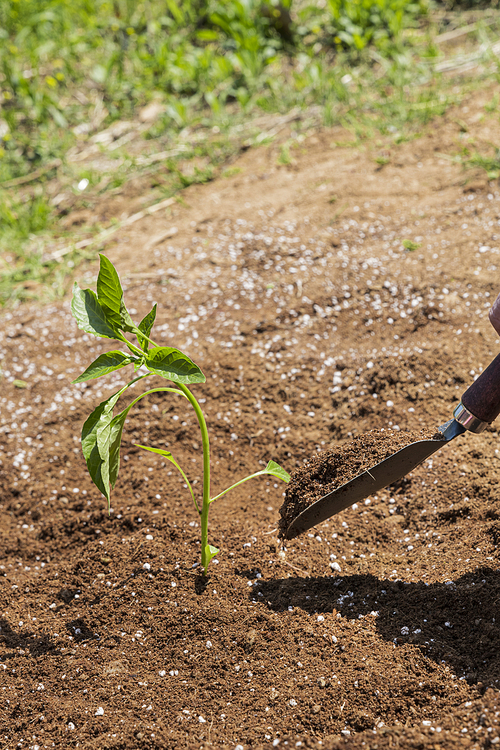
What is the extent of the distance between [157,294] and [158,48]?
115 inches

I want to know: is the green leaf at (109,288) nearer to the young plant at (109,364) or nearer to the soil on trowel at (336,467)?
the young plant at (109,364)

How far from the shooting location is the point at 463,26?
14.9 feet

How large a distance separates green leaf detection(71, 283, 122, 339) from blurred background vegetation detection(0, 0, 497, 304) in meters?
2.16

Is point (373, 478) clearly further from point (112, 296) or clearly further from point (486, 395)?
point (112, 296)

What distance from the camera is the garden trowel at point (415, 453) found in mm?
1371

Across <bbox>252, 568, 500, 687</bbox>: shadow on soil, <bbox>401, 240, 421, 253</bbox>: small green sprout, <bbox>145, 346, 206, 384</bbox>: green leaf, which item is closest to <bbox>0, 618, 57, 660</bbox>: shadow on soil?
<bbox>252, 568, 500, 687</bbox>: shadow on soil

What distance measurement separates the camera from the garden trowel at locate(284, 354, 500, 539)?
137 centimetres

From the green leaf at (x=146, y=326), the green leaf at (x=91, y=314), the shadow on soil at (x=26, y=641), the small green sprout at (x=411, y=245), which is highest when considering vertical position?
the green leaf at (x=91, y=314)

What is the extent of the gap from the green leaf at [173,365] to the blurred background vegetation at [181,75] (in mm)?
2335

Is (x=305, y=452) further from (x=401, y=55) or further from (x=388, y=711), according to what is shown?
(x=401, y=55)

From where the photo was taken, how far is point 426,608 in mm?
1549

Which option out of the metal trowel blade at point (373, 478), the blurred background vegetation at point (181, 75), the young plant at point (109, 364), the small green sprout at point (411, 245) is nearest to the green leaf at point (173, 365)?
the young plant at point (109, 364)

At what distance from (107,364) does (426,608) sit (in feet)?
3.45

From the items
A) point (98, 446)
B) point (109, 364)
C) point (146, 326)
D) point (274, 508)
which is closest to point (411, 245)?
point (274, 508)
